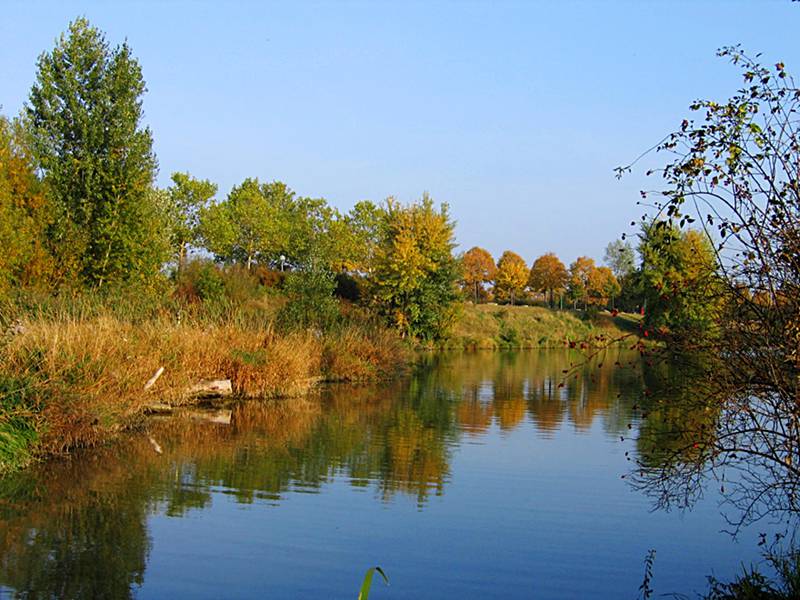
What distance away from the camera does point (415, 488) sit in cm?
1263

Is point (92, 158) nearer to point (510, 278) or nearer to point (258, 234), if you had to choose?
point (258, 234)

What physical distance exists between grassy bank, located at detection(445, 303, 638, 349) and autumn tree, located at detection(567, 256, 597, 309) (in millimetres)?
13163

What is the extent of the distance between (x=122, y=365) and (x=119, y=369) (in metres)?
0.29

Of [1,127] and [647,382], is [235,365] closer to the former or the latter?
[1,127]

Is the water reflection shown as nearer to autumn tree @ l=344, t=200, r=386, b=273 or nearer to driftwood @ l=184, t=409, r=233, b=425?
driftwood @ l=184, t=409, r=233, b=425

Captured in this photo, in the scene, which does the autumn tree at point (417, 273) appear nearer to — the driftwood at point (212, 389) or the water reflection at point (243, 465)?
the water reflection at point (243, 465)

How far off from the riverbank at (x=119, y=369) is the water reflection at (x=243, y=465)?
0.52 metres

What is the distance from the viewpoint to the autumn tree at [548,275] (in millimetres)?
93250

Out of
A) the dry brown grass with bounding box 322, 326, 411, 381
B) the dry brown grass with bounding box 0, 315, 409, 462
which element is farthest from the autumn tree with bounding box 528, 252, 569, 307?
the dry brown grass with bounding box 0, 315, 409, 462

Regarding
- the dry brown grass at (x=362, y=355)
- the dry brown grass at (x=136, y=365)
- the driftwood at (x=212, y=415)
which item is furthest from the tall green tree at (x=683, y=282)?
the dry brown grass at (x=362, y=355)

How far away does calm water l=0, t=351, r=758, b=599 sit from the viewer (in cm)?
818

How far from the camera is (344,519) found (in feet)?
34.7

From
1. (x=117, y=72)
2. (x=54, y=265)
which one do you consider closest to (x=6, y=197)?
(x=54, y=265)

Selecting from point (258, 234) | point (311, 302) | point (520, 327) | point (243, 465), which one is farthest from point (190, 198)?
point (243, 465)
